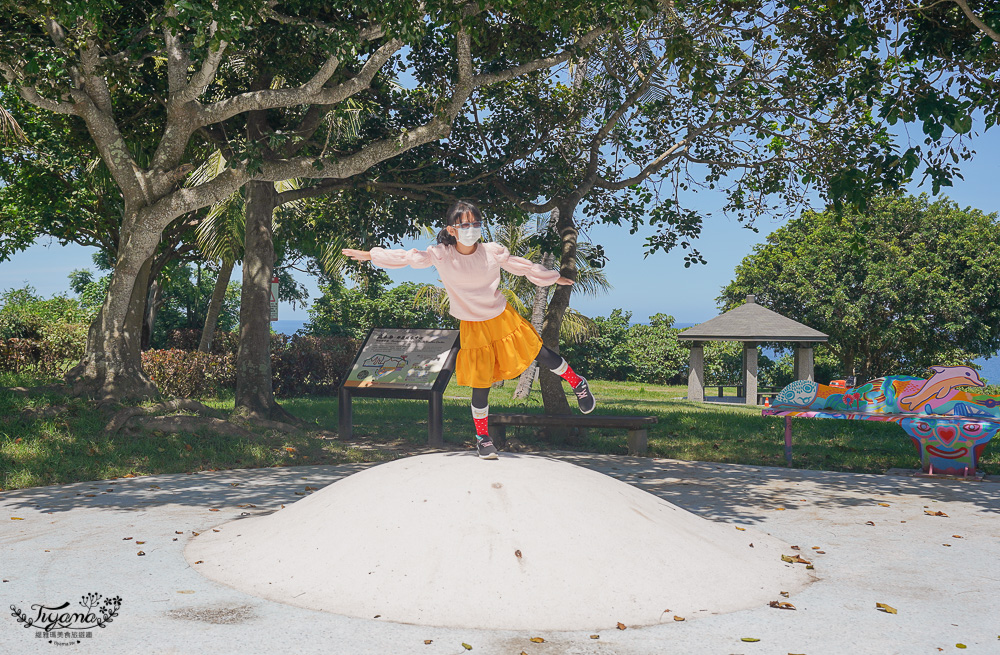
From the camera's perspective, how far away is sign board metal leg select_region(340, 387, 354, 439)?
1255cm

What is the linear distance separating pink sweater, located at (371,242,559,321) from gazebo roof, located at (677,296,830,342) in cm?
1975

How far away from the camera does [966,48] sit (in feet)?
32.4

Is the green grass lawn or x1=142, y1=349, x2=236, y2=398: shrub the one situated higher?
x1=142, y1=349, x2=236, y2=398: shrub

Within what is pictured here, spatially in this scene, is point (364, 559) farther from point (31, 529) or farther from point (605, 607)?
point (31, 529)

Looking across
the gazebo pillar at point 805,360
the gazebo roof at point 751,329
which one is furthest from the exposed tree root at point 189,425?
the gazebo pillar at point 805,360

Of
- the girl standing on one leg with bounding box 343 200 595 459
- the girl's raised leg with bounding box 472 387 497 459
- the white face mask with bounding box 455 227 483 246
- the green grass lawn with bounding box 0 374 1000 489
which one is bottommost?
the green grass lawn with bounding box 0 374 1000 489

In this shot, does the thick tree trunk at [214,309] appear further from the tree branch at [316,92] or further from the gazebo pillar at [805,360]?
the gazebo pillar at [805,360]

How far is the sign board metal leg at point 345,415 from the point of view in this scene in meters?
12.6

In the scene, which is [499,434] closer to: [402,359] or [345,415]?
[402,359]

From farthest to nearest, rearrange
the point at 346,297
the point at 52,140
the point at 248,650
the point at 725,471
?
the point at 346,297, the point at 52,140, the point at 725,471, the point at 248,650

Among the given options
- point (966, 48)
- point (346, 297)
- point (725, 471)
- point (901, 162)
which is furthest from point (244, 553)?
point (346, 297)

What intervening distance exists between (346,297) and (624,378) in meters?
11.8

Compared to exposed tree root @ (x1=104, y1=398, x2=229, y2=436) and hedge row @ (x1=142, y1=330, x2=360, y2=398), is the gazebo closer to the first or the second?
hedge row @ (x1=142, y1=330, x2=360, y2=398)

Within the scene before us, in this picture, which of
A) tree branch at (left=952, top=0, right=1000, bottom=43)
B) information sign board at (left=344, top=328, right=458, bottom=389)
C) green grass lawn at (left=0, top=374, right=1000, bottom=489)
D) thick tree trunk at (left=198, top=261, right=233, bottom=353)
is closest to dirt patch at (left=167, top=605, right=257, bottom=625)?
green grass lawn at (left=0, top=374, right=1000, bottom=489)
